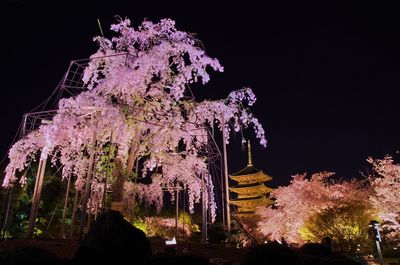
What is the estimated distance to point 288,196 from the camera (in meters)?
23.0

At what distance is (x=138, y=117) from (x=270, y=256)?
457 inches

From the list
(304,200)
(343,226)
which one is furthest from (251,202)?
(343,226)

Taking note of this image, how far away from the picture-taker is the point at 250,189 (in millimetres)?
44156

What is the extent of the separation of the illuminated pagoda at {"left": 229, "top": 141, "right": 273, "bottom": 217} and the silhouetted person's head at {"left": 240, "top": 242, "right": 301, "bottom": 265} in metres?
39.0

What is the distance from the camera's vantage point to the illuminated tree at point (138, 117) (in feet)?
43.4

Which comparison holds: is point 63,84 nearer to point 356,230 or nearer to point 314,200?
point 314,200

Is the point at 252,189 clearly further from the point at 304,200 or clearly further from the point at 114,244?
the point at 114,244

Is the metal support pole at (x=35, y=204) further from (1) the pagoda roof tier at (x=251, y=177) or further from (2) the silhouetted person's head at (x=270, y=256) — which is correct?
(1) the pagoda roof tier at (x=251, y=177)

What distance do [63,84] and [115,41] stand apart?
13.3ft

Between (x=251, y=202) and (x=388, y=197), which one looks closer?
(x=388, y=197)

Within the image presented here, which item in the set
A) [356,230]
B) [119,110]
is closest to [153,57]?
[119,110]

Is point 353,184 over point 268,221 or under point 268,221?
over

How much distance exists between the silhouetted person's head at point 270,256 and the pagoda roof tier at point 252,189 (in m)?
41.7

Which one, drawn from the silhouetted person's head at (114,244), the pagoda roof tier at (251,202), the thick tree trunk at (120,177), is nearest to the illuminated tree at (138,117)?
the thick tree trunk at (120,177)
